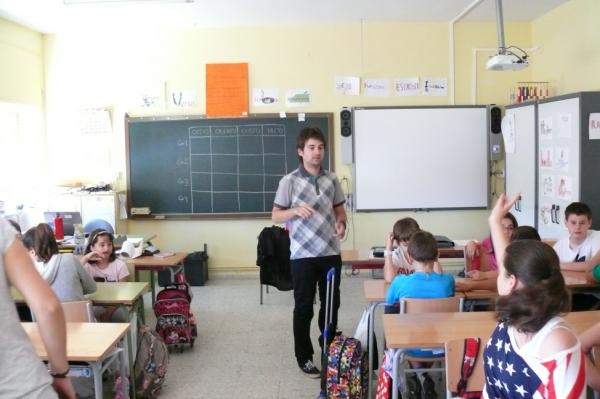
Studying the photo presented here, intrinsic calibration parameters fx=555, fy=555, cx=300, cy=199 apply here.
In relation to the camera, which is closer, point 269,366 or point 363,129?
point 269,366

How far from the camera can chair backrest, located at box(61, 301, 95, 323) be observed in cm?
287

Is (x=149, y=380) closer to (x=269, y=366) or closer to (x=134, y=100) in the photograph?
(x=269, y=366)

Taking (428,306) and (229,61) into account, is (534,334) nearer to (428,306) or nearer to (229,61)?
(428,306)

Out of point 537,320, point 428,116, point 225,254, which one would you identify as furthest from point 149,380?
point 428,116

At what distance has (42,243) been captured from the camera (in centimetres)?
323

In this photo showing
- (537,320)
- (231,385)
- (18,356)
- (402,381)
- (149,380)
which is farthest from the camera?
(231,385)

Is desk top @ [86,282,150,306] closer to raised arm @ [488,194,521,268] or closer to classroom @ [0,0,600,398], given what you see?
raised arm @ [488,194,521,268]

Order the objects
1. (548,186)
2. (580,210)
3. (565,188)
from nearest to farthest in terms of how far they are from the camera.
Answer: (580,210)
(565,188)
(548,186)

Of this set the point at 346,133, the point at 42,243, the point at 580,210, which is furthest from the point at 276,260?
the point at 580,210

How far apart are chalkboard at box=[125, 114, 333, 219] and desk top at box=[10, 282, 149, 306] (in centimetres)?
281

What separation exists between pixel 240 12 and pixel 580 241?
3.85m

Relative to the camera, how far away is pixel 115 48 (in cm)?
636

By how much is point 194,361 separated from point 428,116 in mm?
3838

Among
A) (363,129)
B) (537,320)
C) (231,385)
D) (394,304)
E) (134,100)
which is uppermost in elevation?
(134,100)
